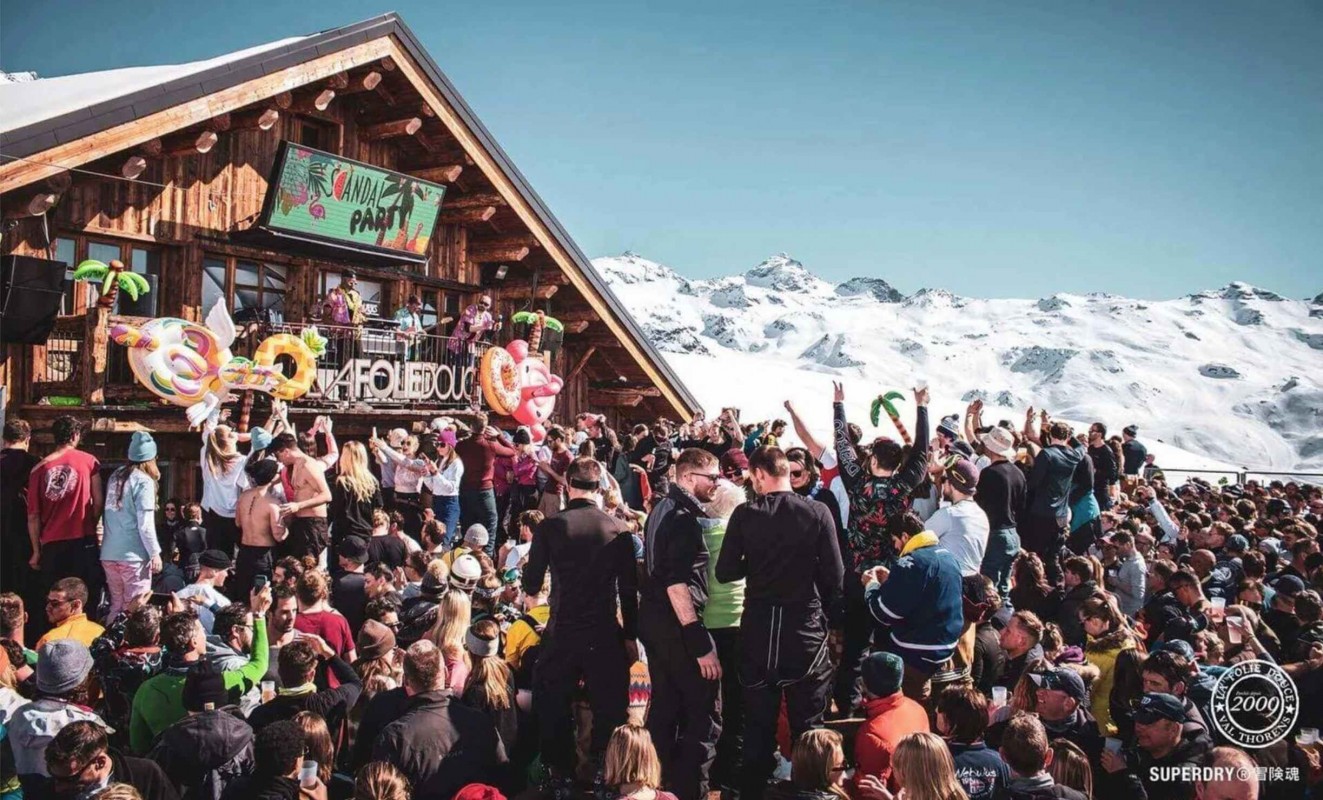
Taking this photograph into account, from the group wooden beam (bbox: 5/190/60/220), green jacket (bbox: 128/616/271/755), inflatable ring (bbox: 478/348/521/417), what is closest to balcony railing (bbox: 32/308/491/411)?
Result: inflatable ring (bbox: 478/348/521/417)

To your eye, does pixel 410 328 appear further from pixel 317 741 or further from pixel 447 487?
pixel 317 741

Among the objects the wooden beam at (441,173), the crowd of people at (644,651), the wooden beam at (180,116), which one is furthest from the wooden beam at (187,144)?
the crowd of people at (644,651)

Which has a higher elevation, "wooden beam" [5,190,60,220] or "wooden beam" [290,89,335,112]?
"wooden beam" [290,89,335,112]

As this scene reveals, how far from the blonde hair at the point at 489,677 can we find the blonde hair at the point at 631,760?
3.55 ft

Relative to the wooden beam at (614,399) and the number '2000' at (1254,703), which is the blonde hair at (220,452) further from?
the wooden beam at (614,399)

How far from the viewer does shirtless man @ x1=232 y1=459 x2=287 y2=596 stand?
6953 mm

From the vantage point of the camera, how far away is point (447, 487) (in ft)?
31.8

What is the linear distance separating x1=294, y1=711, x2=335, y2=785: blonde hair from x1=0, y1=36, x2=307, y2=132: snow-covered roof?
7.81m

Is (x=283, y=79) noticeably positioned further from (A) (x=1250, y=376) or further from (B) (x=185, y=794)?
(A) (x=1250, y=376)

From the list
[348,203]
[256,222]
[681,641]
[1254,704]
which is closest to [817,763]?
[681,641]

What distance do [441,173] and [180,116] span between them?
176 inches

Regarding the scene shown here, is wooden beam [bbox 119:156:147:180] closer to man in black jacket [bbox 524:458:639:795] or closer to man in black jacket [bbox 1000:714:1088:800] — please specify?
man in black jacket [bbox 524:458:639:795]

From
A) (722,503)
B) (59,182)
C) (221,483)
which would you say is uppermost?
(59,182)

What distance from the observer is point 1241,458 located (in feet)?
169
